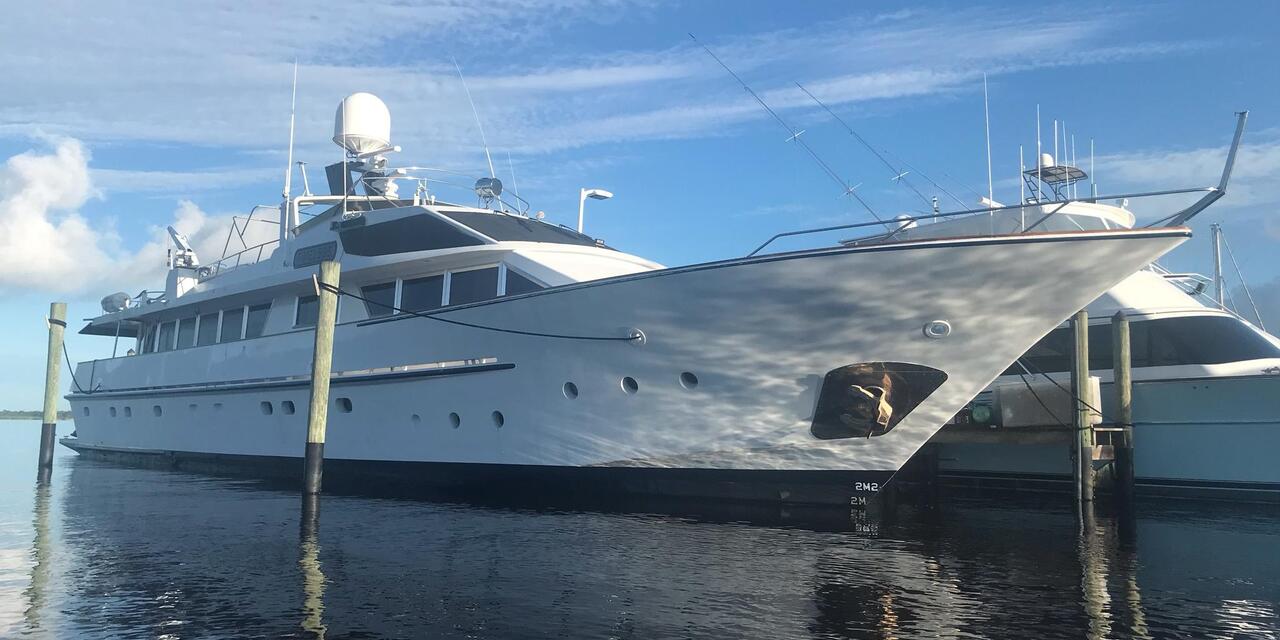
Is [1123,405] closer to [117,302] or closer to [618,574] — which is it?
[618,574]

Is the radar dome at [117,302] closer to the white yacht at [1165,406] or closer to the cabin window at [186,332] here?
the cabin window at [186,332]

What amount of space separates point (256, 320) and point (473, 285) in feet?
20.1

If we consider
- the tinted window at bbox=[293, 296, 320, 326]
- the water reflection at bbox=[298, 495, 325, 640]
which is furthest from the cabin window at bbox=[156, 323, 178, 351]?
the water reflection at bbox=[298, 495, 325, 640]

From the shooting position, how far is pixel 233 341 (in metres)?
17.0

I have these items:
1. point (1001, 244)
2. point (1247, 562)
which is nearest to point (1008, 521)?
point (1247, 562)

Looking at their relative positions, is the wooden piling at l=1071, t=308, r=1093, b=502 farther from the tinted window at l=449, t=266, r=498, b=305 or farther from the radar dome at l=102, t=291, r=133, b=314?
the radar dome at l=102, t=291, r=133, b=314

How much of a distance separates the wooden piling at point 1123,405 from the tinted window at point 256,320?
14.5 meters

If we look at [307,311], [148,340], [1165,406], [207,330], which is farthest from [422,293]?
[1165,406]

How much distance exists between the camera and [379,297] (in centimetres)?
1431

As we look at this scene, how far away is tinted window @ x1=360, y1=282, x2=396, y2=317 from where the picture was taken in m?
14.1

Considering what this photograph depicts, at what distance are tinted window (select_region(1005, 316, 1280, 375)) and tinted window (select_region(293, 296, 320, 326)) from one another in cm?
1249

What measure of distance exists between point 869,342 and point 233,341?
12304mm

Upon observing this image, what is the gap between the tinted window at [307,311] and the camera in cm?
1558

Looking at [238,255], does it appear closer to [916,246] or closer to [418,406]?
[418,406]
